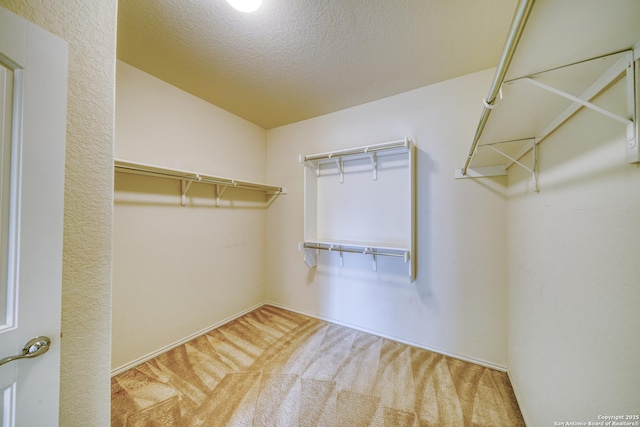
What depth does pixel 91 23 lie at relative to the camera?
79 centimetres

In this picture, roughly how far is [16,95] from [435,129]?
94.0 inches

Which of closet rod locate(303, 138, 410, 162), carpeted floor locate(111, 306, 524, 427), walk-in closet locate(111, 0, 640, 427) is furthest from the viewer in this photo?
closet rod locate(303, 138, 410, 162)

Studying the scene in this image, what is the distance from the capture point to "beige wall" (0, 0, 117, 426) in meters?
0.73

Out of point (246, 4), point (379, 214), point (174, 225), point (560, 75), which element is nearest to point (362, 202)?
point (379, 214)

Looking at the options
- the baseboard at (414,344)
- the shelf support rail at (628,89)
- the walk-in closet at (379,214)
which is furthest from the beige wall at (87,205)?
the baseboard at (414,344)

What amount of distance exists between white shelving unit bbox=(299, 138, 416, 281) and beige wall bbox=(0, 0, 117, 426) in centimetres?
157

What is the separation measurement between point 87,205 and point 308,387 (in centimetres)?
168

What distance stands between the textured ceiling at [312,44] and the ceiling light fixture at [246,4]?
5 centimetres

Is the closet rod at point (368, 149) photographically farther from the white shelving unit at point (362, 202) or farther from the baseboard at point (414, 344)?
the baseboard at point (414, 344)

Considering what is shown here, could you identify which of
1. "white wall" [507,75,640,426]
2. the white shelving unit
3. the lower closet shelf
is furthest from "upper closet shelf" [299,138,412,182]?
"white wall" [507,75,640,426]

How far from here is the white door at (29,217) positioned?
602 millimetres

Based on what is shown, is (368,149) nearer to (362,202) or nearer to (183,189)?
(362,202)

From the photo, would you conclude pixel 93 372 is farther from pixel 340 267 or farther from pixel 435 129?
pixel 435 129

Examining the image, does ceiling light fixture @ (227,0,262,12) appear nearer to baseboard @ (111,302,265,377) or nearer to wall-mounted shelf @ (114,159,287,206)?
A: wall-mounted shelf @ (114,159,287,206)
